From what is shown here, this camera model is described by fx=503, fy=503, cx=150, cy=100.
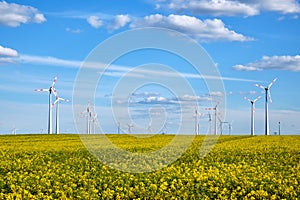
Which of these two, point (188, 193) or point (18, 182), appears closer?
point (188, 193)

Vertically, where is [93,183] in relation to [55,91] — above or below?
below

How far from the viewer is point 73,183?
17062mm

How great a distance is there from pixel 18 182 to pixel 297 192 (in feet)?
31.3

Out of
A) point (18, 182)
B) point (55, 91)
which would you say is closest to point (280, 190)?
point (18, 182)

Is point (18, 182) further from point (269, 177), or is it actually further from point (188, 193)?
point (269, 177)

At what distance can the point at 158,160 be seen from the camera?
27.2m

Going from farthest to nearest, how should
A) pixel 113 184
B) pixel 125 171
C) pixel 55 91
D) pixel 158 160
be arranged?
pixel 55 91 < pixel 158 160 < pixel 125 171 < pixel 113 184

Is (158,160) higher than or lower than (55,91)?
lower

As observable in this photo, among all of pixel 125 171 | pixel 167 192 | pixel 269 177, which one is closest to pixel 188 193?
pixel 167 192

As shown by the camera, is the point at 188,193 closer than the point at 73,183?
Yes

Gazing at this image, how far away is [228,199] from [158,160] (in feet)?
39.6

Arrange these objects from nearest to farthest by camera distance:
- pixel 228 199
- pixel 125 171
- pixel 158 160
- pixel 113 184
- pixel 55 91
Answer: pixel 228 199, pixel 113 184, pixel 125 171, pixel 158 160, pixel 55 91

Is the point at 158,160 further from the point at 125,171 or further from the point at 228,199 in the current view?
the point at 228,199

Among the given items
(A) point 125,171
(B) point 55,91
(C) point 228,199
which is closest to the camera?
(C) point 228,199
